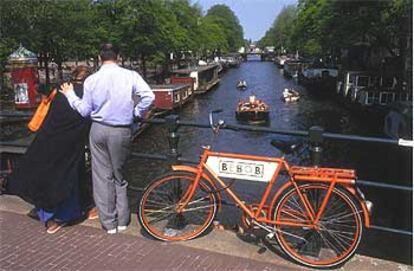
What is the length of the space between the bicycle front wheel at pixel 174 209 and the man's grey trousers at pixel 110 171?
0.27 metres

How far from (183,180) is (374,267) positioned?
1.70 m

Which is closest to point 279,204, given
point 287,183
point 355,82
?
point 287,183

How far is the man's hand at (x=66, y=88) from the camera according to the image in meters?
4.79

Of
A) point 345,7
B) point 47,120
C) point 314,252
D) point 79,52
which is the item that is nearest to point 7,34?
point 79,52

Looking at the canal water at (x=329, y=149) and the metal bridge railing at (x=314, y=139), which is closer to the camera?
the metal bridge railing at (x=314, y=139)

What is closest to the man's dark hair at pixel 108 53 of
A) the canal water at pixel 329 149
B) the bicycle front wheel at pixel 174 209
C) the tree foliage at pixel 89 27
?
the bicycle front wheel at pixel 174 209

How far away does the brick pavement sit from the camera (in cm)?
430

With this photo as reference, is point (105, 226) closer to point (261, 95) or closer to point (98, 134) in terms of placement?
point (98, 134)

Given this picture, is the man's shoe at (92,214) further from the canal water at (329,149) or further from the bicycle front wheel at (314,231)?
the canal water at (329,149)

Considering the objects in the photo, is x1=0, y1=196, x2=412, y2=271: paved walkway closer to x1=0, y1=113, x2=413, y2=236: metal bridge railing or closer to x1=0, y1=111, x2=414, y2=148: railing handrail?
x1=0, y1=113, x2=413, y2=236: metal bridge railing

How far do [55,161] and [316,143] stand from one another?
7.45 feet

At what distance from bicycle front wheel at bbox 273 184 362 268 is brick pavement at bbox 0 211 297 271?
0.79ft

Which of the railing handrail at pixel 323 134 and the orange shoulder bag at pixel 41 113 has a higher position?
the orange shoulder bag at pixel 41 113

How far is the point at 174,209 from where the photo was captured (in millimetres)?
4902
